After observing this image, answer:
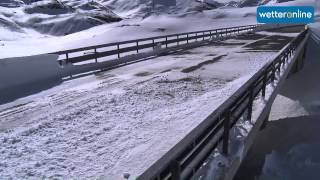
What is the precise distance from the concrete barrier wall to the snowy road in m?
1.40

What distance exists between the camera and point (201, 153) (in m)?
5.89

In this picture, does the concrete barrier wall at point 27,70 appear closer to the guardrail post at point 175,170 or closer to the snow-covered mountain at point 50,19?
the guardrail post at point 175,170

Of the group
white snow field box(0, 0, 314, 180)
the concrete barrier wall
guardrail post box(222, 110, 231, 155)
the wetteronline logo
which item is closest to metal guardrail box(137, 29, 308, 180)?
guardrail post box(222, 110, 231, 155)

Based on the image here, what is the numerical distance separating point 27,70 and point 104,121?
7065 mm

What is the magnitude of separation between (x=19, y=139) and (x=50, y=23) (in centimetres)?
11007

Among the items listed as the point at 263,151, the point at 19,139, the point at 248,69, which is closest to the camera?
the point at 19,139

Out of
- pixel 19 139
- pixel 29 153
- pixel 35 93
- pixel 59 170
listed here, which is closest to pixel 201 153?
pixel 59 170

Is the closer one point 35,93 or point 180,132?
point 180,132

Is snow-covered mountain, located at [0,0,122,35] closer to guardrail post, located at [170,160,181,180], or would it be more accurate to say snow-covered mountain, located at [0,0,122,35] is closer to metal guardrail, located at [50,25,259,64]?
metal guardrail, located at [50,25,259,64]

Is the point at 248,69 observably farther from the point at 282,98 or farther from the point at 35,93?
the point at 35,93

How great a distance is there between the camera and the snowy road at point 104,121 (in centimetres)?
715

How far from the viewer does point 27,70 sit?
15.5m

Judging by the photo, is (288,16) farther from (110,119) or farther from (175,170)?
(175,170)

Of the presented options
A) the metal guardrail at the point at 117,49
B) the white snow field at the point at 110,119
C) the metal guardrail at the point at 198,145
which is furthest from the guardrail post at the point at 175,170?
the metal guardrail at the point at 117,49
